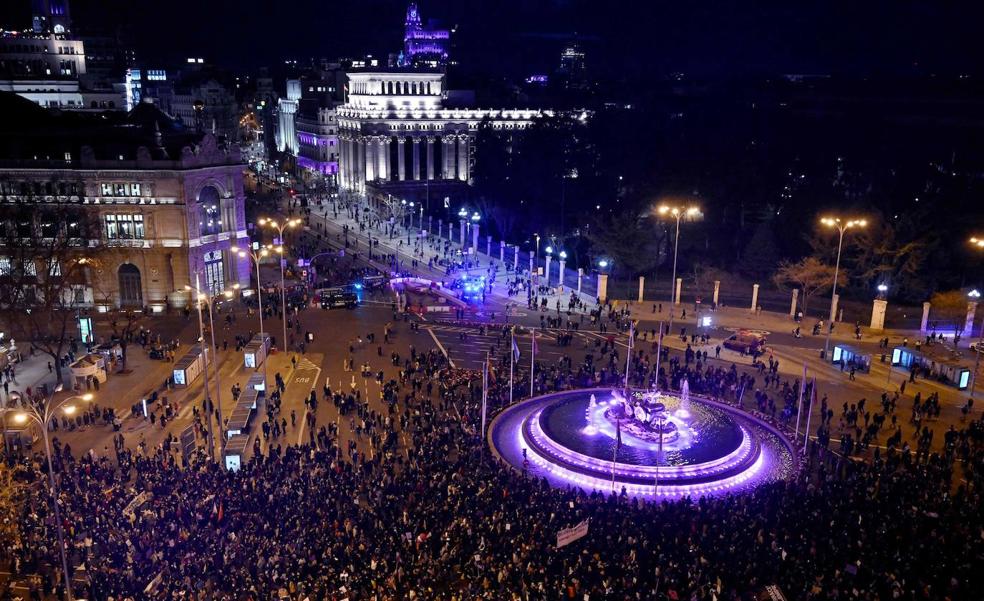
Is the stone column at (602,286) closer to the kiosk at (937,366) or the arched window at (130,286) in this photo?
the kiosk at (937,366)

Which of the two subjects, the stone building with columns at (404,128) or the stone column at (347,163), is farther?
the stone column at (347,163)

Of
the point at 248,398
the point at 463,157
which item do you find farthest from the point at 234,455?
the point at 463,157

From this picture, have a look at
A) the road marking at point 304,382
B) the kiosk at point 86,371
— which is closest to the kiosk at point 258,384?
the road marking at point 304,382

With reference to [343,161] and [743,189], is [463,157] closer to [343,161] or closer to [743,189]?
[343,161]

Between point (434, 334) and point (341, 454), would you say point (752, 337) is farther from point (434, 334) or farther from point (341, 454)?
point (341, 454)

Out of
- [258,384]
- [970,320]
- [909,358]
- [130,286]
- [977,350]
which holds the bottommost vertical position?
[258,384]

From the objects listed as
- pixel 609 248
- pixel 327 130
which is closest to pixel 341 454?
pixel 609 248
